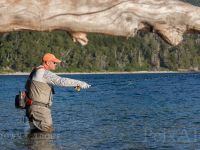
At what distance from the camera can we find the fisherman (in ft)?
41.4

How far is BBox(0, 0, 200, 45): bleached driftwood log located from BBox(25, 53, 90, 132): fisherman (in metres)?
6.27

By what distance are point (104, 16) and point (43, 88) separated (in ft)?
25.9

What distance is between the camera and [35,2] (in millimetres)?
5738

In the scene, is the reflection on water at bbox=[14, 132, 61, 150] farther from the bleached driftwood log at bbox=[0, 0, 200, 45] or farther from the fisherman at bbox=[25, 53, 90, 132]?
the bleached driftwood log at bbox=[0, 0, 200, 45]

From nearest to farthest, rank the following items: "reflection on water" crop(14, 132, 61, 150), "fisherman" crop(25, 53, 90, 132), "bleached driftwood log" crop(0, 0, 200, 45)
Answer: "bleached driftwood log" crop(0, 0, 200, 45), "fisherman" crop(25, 53, 90, 132), "reflection on water" crop(14, 132, 61, 150)

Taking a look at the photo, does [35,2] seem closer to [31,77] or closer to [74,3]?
[74,3]

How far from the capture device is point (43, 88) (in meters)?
13.5

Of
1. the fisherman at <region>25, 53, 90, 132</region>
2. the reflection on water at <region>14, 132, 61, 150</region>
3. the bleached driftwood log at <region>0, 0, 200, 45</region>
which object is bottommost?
the reflection on water at <region>14, 132, 61, 150</region>

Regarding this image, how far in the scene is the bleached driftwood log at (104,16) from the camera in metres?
5.73

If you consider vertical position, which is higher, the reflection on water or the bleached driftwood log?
the bleached driftwood log

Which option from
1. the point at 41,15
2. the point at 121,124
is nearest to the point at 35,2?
the point at 41,15

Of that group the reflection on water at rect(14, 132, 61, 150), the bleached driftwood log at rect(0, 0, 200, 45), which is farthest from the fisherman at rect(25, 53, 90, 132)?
the bleached driftwood log at rect(0, 0, 200, 45)

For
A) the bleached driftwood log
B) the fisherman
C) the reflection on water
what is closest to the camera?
the bleached driftwood log

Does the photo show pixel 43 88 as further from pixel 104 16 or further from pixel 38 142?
pixel 104 16
